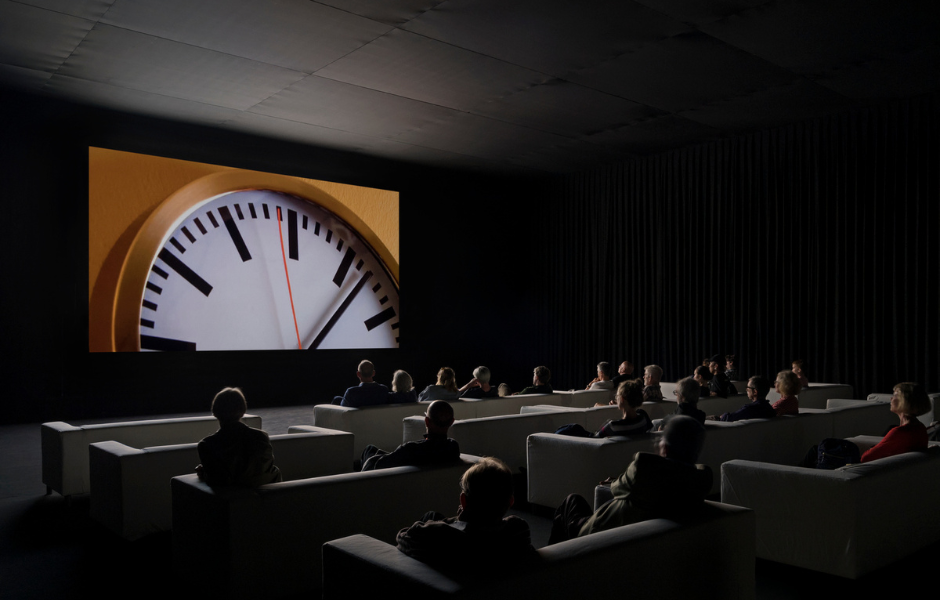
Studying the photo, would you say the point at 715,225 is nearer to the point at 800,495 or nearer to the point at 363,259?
the point at 363,259

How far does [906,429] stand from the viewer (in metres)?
3.46

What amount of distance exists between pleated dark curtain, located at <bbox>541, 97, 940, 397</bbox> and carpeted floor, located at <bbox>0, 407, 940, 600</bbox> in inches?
218

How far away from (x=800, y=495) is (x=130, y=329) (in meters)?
7.45

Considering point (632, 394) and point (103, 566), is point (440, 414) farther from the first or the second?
point (103, 566)

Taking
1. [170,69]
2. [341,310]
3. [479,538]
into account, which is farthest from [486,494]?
[341,310]

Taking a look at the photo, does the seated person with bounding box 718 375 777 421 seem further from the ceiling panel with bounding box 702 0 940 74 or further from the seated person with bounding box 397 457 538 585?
the seated person with bounding box 397 457 538 585

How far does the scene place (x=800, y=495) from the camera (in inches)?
122

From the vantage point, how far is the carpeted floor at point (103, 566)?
9.54 ft

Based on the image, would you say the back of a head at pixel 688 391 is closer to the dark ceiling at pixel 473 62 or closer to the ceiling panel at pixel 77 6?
the dark ceiling at pixel 473 62

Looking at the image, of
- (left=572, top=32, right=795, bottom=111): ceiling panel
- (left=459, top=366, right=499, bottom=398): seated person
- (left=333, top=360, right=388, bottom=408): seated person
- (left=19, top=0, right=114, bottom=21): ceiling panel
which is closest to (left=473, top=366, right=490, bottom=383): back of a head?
(left=459, top=366, right=499, bottom=398): seated person

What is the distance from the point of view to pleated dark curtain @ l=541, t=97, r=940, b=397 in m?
8.02

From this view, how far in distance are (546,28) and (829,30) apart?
7.77ft

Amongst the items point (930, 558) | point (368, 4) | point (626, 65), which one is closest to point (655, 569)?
point (930, 558)

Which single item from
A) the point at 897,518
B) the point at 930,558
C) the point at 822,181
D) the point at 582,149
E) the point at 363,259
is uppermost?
the point at 582,149
